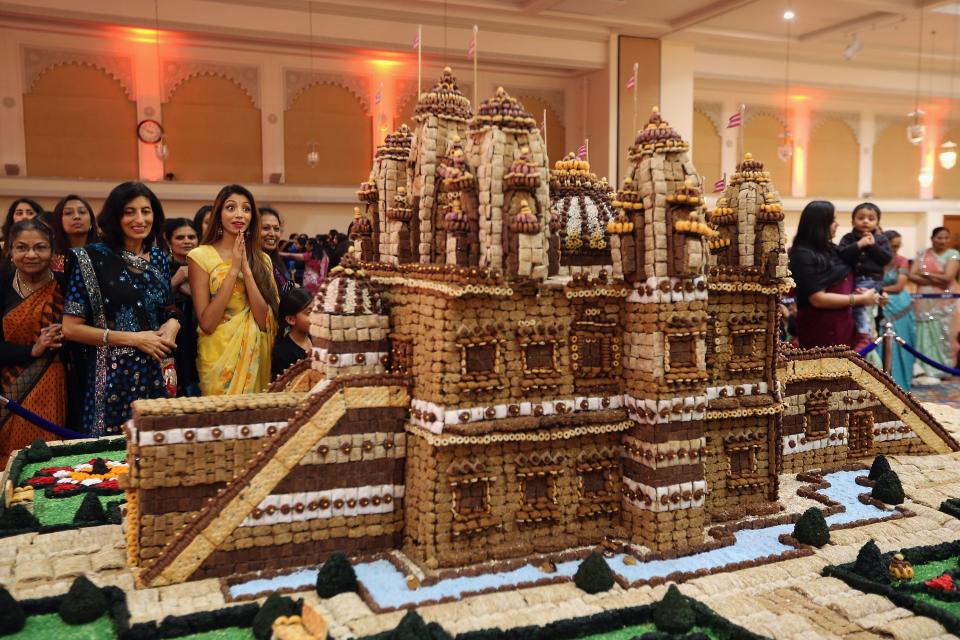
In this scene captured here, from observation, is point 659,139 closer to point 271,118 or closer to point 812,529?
point 812,529

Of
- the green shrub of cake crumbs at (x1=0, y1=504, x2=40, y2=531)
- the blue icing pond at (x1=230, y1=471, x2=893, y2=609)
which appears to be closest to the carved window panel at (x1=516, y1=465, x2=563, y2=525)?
the blue icing pond at (x1=230, y1=471, x2=893, y2=609)

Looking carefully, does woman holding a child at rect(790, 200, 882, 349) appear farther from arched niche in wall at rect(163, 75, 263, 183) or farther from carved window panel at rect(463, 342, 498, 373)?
arched niche in wall at rect(163, 75, 263, 183)

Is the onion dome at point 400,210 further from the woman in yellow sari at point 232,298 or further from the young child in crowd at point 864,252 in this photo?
the young child in crowd at point 864,252

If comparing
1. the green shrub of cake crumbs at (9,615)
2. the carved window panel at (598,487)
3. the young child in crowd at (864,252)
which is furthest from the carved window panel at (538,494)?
the young child in crowd at (864,252)

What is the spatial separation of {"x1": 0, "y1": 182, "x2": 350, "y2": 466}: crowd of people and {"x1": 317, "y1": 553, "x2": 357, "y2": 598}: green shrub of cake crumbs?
3104mm

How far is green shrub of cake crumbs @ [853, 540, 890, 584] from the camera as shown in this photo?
20.6ft

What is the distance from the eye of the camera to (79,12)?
610 inches

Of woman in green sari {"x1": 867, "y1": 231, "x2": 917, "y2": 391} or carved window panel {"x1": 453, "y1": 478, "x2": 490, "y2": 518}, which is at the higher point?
woman in green sari {"x1": 867, "y1": 231, "x2": 917, "y2": 391}

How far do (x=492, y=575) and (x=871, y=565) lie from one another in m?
3.01

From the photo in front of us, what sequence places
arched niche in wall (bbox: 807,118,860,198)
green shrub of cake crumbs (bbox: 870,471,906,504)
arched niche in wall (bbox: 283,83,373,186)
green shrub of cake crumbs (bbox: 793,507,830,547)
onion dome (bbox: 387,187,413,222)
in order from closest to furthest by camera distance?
green shrub of cake crumbs (bbox: 793,507,830,547) → onion dome (bbox: 387,187,413,222) → green shrub of cake crumbs (bbox: 870,471,906,504) → arched niche in wall (bbox: 283,83,373,186) → arched niche in wall (bbox: 807,118,860,198)

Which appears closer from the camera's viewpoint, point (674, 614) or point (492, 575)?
point (674, 614)

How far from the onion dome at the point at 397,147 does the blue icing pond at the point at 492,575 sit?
13.0 ft

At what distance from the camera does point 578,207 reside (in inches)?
317

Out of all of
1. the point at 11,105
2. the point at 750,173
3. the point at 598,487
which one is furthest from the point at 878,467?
the point at 11,105
